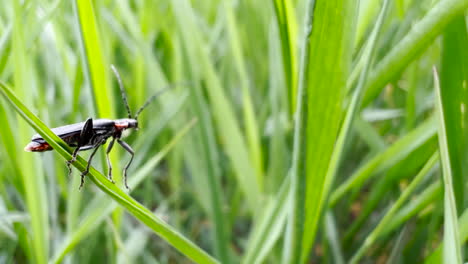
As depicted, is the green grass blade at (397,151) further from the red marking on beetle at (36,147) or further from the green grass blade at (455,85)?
the red marking on beetle at (36,147)

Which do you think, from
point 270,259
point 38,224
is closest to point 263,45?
point 270,259

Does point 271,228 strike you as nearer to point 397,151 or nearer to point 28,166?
point 397,151

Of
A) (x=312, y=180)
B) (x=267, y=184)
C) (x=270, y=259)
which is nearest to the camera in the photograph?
(x=312, y=180)

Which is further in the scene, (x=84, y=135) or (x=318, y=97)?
(x=84, y=135)

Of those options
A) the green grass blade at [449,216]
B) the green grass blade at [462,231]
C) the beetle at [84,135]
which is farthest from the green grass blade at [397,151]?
the beetle at [84,135]

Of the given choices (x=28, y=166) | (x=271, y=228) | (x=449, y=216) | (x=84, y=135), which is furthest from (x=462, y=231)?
(x=28, y=166)

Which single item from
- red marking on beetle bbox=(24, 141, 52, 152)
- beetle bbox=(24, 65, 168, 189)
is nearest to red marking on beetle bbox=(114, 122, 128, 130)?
beetle bbox=(24, 65, 168, 189)

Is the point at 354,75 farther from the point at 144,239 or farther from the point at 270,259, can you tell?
the point at 144,239

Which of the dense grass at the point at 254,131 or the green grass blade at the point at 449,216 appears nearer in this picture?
the green grass blade at the point at 449,216
